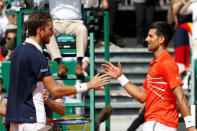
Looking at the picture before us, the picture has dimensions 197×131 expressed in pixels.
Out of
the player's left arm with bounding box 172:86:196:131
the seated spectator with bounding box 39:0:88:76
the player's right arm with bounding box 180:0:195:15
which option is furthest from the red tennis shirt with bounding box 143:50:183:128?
the player's right arm with bounding box 180:0:195:15

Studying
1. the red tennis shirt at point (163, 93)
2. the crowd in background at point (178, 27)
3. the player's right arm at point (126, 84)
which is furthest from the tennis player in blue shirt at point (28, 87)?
the crowd in background at point (178, 27)

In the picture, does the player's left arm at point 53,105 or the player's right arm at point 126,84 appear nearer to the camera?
the player's left arm at point 53,105

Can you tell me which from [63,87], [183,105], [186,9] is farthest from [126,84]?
[186,9]

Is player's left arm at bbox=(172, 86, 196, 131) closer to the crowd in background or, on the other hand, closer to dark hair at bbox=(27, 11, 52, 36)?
dark hair at bbox=(27, 11, 52, 36)

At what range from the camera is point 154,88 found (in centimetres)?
518

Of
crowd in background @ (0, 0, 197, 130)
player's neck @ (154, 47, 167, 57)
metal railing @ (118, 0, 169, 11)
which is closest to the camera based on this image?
player's neck @ (154, 47, 167, 57)

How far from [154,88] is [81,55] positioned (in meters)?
1.84

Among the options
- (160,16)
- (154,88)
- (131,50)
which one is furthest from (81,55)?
(160,16)

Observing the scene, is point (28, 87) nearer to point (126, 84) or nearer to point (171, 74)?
point (126, 84)

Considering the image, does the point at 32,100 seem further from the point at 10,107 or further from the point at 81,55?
the point at 81,55

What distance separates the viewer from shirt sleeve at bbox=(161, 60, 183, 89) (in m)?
4.98

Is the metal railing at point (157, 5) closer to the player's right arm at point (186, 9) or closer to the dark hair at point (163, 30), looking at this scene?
the player's right arm at point (186, 9)

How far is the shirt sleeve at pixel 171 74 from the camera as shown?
4980mm

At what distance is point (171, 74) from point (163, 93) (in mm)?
230
